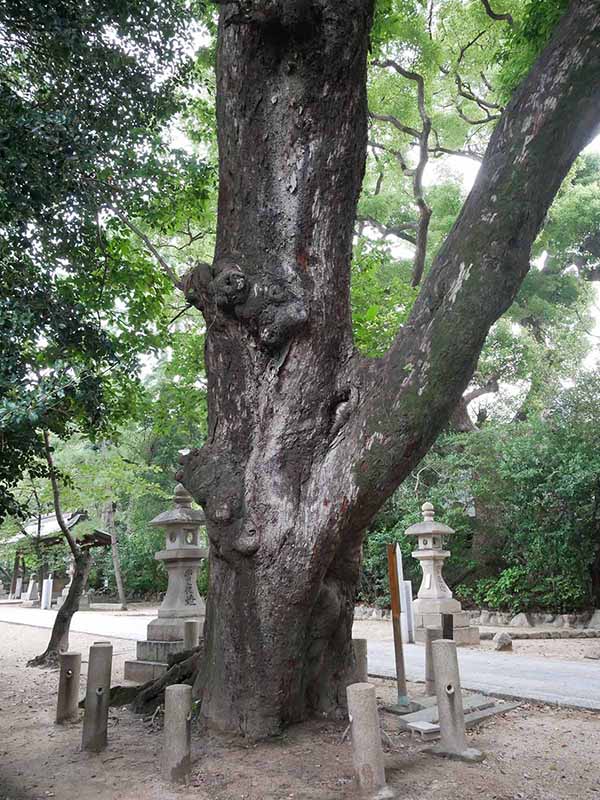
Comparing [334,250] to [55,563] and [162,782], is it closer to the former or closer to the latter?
[162,782]

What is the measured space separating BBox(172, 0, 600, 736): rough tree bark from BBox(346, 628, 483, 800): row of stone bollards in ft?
2.35

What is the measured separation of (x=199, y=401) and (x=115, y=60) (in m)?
4.94

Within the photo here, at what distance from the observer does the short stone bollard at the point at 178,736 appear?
361 centimetres

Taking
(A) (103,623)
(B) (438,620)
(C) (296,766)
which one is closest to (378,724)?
(C) (296,766)

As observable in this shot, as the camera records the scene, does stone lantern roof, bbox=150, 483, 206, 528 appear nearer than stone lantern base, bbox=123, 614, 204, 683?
No

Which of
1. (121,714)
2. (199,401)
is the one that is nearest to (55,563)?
(199,401)

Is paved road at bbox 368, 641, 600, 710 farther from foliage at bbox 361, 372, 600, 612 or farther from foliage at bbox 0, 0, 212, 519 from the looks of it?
foliage at bbox 0, 0, 212, 519

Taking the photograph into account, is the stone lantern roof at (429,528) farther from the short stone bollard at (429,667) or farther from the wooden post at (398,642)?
the wooden post at (398,642)

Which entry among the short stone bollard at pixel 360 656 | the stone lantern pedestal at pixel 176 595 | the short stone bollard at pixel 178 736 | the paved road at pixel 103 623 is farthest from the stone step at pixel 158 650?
the paved road at pixel 103 623

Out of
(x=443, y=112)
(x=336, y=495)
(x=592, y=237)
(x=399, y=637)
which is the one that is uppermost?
(x=443, y=112)

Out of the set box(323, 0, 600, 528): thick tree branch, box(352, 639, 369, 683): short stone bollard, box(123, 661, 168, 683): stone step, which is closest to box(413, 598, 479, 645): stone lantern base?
box(123, 661, 168, 683): stone step

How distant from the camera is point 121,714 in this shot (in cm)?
528

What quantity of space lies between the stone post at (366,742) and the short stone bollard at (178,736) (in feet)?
3.25

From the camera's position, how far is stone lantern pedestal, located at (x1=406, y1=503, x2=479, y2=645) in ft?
34.1
